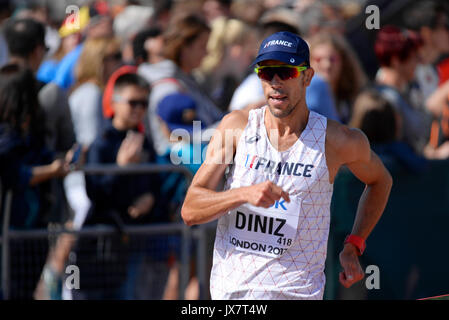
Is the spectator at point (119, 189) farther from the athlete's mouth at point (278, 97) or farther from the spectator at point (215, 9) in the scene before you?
the spectator at point (215, 9)

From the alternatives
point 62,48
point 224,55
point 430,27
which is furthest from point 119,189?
point 430,27

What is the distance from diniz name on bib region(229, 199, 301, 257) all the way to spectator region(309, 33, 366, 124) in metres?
3.31

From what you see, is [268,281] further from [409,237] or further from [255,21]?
[255,21]

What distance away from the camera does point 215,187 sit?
442 cm

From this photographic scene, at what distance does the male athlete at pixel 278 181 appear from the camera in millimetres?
4387

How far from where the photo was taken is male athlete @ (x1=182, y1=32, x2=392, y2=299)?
173 inches

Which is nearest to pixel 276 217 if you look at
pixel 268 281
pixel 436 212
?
pixel 268 281

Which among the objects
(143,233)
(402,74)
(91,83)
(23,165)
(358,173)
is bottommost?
(143,233)

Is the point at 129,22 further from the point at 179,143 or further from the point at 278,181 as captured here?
the point at 278,181

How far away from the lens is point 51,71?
9.03 meters

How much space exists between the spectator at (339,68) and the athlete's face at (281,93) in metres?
3.25

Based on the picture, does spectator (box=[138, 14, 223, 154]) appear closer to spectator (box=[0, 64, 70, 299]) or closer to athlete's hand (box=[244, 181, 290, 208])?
spectator (box=[0, 64, 70, 299])

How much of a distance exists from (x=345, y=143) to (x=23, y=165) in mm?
2774

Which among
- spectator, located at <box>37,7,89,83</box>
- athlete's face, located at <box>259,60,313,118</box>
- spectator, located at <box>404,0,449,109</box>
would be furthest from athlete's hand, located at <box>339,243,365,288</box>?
spectator, located at <box>404,0,449,109</box>
